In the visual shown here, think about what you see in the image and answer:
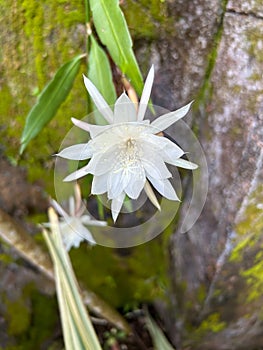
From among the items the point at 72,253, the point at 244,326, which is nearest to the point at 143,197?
the point at 72,253

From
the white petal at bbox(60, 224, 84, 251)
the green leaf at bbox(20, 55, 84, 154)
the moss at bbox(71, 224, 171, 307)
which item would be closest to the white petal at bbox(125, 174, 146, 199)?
the green leaf at bbox(20, 55, 84, 154)

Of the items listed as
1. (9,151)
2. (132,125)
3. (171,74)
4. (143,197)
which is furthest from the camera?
(9,151)

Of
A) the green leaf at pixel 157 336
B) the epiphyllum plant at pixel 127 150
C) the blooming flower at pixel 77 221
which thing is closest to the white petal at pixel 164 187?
the epiphyllum plant at pixel 127 150

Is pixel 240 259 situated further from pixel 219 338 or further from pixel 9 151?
pixel 9 151

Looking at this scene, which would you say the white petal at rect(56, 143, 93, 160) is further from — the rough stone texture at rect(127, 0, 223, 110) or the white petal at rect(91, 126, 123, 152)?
the rough stone texture at rect(127, 0, 223, 110)

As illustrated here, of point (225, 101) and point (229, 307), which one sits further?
point (229, 307)

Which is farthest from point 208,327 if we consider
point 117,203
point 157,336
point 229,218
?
point 117,203

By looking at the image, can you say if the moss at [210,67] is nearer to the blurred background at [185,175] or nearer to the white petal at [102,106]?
the blurred background at [185,175]
